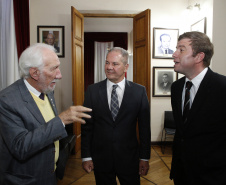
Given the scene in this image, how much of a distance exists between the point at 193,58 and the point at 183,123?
53cm

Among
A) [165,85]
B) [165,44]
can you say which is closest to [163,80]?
[165,85]

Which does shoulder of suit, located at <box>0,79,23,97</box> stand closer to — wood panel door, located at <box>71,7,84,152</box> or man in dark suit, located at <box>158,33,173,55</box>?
wood panel door, located at <box>71,7,84,152</box>

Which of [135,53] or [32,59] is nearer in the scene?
[32,59]

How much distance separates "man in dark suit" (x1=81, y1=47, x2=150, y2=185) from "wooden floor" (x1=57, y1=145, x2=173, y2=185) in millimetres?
1420

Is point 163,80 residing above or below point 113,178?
above

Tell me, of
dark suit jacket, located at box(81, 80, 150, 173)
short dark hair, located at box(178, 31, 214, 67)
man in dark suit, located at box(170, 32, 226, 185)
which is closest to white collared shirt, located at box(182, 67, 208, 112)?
man in dark suit, located at box(170, 32, 226, 185)

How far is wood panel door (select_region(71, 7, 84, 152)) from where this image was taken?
4.08 m

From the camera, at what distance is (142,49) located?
432 cm

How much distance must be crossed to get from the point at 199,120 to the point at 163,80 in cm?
348

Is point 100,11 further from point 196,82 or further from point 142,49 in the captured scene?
point 196,82

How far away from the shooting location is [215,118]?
4.72 feet

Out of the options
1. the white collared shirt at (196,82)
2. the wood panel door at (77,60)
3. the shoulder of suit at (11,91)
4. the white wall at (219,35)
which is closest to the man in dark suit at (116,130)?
the white collared shirt at (196,82)

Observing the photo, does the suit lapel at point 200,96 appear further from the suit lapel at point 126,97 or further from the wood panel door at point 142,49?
the wood panel door at point 142,49

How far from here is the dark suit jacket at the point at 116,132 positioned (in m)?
1.77
